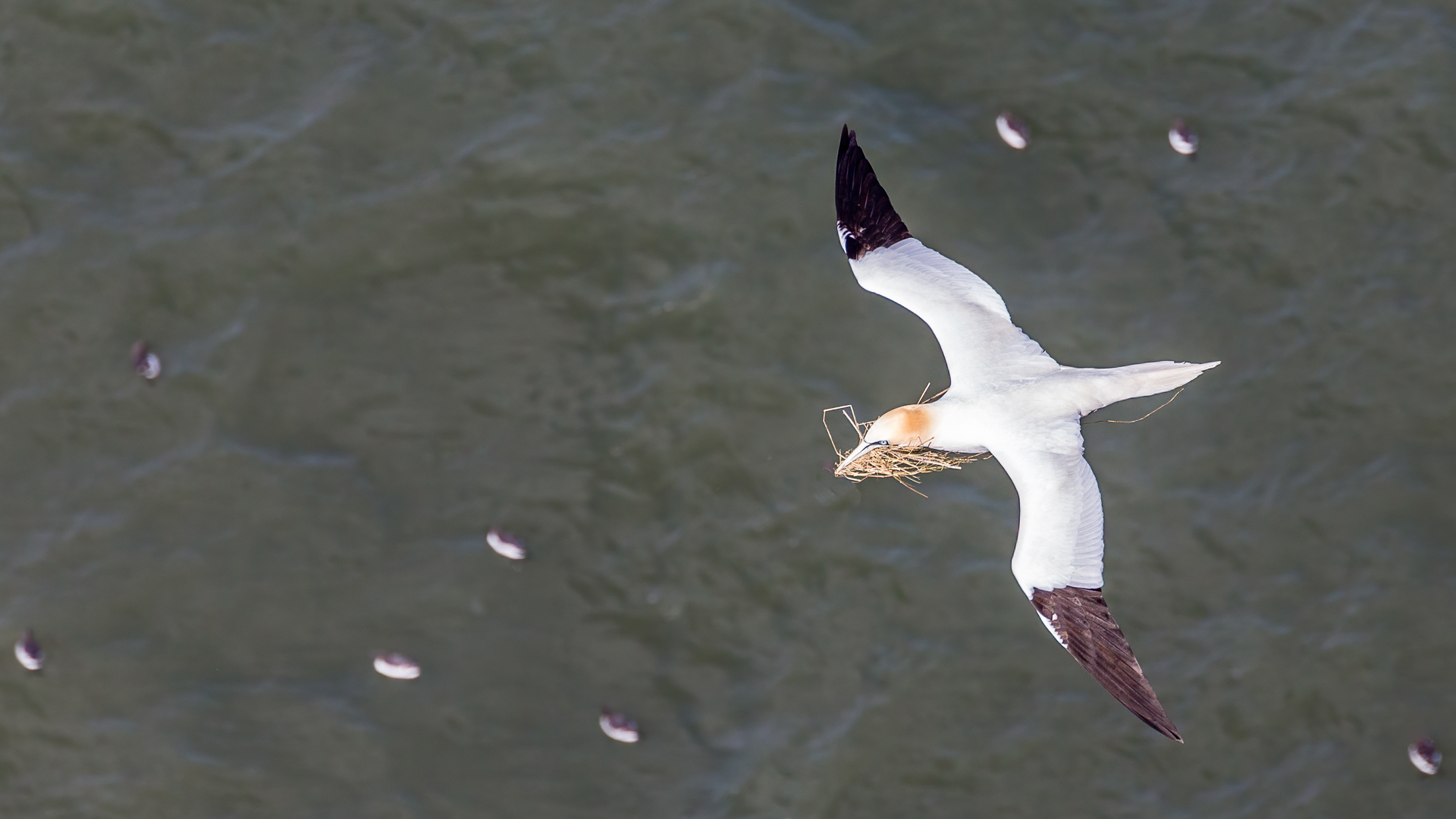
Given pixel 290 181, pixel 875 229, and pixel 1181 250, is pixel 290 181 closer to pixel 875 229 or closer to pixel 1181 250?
pixel 875 229

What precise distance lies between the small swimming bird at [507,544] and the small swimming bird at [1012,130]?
18.2 feet

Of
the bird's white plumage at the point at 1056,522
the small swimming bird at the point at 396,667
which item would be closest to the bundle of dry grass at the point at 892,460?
the bird's white plumage at the point at 1056,522

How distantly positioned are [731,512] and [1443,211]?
6867 mm

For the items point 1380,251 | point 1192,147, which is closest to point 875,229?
point 1192,147

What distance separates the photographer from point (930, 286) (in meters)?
9.58

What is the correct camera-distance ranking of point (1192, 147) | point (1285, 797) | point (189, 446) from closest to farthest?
point (1285, 797)
point (189, 446)
point (1192, 147)

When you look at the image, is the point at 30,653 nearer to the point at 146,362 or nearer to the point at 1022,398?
the point at 146,362

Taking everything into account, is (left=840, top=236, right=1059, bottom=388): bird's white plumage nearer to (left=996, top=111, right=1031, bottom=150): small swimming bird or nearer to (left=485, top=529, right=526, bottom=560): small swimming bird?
(left=996, top=111, right=1031, bottom=150): small swimming bird

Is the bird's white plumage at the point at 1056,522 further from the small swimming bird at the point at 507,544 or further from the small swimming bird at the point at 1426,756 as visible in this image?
the small swimming bird at the point at 507,544

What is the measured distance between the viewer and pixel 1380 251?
10664mm

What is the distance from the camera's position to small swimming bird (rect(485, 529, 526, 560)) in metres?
9.84

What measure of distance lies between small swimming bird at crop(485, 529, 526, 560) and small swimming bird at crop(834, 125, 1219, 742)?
2891 millimetres

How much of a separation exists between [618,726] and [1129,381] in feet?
15.5

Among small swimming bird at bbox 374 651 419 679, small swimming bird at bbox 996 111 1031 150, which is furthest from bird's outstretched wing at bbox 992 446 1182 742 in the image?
small swimming bird at bbox 374 651 419 679
